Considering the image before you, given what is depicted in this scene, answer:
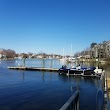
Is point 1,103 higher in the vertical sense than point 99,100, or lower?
lower

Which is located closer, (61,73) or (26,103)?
(26,103)

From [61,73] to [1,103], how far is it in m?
35.8

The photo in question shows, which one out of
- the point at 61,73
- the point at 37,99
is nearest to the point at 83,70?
the point at 61,73

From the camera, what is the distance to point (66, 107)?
3.66 m

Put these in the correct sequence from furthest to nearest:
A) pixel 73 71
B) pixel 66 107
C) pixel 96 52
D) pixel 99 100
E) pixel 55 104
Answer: pixel 96 52
pixel 73 71
pixel 55 104
pixel 99 100
pixel 66 107

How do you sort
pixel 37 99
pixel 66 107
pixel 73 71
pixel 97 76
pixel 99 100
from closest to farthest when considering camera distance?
1. pixel 66 107
2. pixel 99 100
3. pixel 37 99
4. pixel 97 76
5. pixel 73 71

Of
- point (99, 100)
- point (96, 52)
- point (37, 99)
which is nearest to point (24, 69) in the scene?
point (37, 99)

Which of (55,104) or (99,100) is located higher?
(99,100)

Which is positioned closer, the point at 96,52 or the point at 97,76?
the point at 97,76

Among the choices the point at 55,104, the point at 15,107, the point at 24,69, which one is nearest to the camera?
the point at 15,107

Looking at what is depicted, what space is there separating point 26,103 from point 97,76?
98.7 feet

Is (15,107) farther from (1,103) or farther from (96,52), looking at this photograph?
(96,52)

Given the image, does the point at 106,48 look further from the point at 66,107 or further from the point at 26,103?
the point at 66,107

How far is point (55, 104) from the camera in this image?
2147 cm
